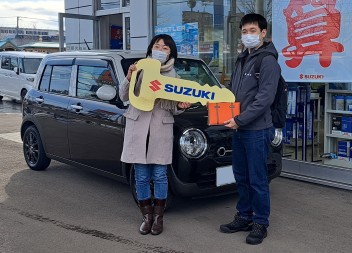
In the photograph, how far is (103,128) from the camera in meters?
5.09

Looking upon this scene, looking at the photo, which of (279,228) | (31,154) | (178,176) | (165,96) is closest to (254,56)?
(165,96)

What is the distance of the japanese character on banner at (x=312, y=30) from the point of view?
5.85 metres

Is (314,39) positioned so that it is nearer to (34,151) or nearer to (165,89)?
(165,89)

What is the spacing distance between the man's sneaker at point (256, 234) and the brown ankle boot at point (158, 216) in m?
0.79

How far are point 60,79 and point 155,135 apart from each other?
248 centimetres

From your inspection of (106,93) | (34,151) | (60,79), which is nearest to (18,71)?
(34,151)

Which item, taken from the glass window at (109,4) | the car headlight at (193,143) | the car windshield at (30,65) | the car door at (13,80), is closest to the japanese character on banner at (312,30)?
the car headlight at (193,143)

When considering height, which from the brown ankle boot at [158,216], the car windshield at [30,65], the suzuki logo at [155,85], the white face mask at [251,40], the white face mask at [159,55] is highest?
the car windshield at [30,65]

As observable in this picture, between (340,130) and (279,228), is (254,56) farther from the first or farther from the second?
(340,130)

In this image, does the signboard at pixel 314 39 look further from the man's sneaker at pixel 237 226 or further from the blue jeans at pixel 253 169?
the man's sneaker at pixel 237 226

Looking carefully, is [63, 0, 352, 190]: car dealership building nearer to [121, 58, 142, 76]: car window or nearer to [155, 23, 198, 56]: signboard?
[155, 23, 198, 56]: signboard

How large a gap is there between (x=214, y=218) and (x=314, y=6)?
10.1ft

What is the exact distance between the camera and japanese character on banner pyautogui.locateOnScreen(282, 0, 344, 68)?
585 cm

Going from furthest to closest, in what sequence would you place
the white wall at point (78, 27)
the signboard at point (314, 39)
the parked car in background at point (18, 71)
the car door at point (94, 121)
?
the parked car in background at point (18, 71) < the white wall at point (78, 27) < the signboard at point (314, 39) < the car door at point (94, 121)
